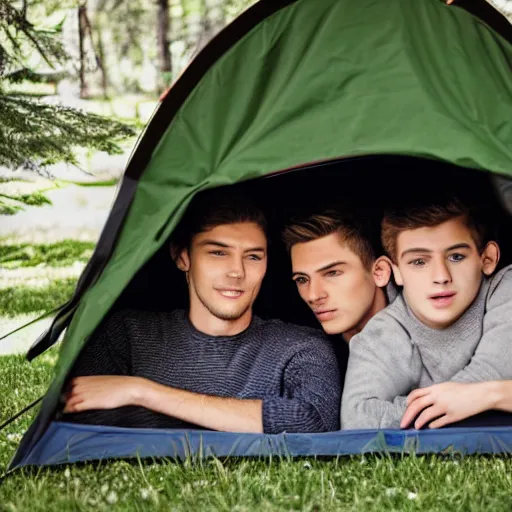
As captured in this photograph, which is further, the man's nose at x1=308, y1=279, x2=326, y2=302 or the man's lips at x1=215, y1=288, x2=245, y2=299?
the man's nose at x1=308, y1=279, x2=326, y2=302

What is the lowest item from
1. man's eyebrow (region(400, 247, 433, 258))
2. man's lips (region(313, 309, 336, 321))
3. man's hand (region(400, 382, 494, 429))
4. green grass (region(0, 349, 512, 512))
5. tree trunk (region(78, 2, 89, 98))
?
green grass (region(0, 349, 512, 512))

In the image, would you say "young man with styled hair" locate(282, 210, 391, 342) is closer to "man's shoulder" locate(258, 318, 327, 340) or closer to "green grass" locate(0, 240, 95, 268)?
"man's shoulder" locate(258, 318, 327, 340)

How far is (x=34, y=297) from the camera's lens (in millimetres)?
7559

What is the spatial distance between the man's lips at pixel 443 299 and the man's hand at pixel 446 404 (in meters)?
0.35

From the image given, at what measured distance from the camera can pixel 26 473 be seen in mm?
2949

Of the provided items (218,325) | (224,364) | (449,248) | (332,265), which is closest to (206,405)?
(224,364)

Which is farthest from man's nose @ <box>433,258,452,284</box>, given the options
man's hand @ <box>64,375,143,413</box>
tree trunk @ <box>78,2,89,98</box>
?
tree trunk @ <box>78,2,89,98</box>

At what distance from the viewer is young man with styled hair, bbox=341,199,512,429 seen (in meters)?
3.15

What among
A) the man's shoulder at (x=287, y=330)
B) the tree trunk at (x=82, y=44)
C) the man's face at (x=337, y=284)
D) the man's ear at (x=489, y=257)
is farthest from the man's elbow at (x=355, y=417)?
the tree trunk at (x=82, y=44)

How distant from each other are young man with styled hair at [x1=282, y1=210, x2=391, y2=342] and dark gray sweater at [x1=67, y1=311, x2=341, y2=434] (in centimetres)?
14

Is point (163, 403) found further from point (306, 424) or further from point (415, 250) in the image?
point (415, 250)

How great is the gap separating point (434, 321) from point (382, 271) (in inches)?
15.5

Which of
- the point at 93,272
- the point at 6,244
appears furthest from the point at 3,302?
the point at 93,272

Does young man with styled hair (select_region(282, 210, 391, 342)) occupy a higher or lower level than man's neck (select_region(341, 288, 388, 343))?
higher
